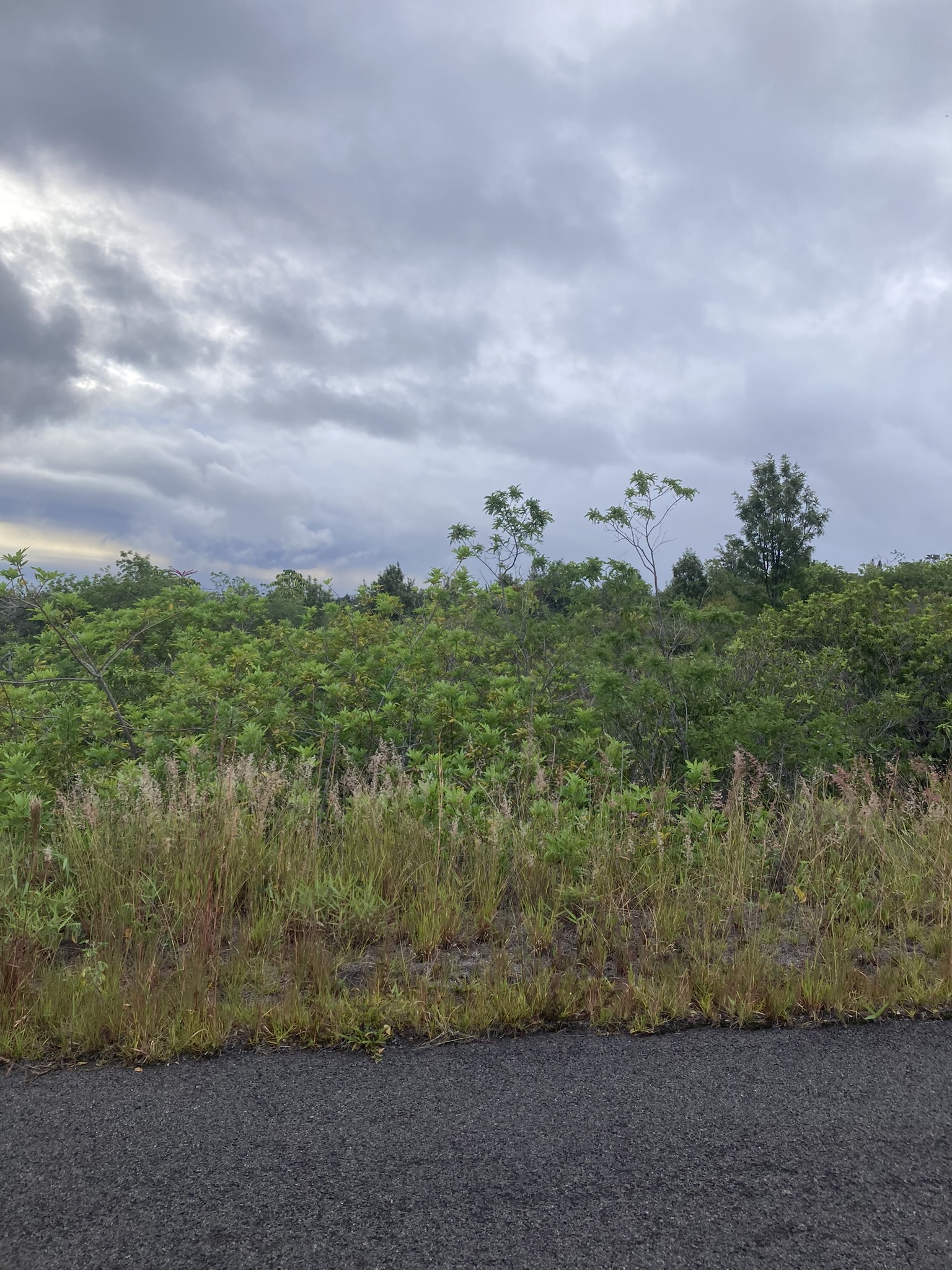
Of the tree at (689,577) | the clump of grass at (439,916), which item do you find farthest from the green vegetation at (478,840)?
the tree at (689,577)

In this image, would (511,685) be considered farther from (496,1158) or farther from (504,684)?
(496,1158)

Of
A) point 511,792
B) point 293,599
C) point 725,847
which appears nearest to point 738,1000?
point 725,847

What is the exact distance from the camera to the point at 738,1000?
11.6ft

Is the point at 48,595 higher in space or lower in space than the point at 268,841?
higher

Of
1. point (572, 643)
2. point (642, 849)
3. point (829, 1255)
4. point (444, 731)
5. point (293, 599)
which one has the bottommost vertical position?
point (829, 1255)

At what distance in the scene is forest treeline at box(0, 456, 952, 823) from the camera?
664 cm

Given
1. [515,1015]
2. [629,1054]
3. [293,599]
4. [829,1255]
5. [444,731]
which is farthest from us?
[293,599]

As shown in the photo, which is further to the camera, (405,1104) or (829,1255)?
(405,1104)

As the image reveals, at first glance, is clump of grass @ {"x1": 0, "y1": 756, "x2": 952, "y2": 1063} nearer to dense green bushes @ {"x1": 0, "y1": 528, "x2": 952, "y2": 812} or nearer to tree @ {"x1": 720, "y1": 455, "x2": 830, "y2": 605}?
dense green bushes @ {"x1": 0, "y1": 528, "x2": 952, "y2": 812}

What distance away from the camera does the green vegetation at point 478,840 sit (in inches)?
139

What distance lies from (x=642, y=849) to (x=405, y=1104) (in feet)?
8.03

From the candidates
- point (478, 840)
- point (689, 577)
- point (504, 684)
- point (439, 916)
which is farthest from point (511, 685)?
point (689, 577)

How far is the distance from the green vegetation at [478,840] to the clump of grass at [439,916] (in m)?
0.02

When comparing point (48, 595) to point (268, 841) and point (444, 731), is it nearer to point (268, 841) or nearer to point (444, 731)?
point (444, 731)
